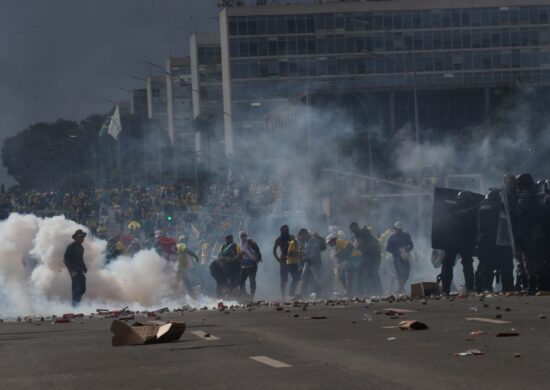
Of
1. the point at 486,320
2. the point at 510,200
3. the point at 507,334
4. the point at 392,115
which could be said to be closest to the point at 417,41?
the point at 392,115

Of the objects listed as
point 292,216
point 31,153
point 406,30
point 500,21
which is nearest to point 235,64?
point 406,30

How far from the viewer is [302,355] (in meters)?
13.2

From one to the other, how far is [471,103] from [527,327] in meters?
104

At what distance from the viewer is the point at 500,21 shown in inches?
5300

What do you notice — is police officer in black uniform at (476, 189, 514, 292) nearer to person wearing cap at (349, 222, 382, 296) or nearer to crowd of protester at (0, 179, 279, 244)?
person wearing cap at (349, 222, 382, 296)

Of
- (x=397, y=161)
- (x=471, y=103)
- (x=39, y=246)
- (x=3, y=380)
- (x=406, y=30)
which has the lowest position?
(x=3, y=380)

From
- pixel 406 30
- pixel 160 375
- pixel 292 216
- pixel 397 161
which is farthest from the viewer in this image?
pixel 406 30

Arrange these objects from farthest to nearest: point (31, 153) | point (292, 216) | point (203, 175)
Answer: point (31, 153), point (203, 175), point (292, 216)

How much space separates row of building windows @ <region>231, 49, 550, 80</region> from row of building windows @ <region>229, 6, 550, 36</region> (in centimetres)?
293

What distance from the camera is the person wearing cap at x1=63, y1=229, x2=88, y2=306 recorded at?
90.2 feet

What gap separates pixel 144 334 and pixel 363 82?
12050 cm

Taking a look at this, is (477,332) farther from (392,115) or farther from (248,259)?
(392,115)

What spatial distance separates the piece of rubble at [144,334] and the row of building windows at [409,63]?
119034mm

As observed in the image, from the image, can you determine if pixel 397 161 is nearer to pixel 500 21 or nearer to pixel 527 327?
pixel 500 21
